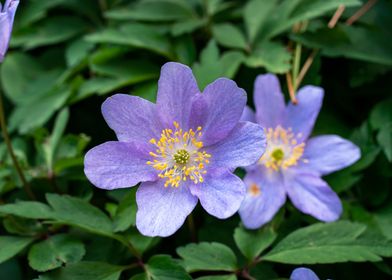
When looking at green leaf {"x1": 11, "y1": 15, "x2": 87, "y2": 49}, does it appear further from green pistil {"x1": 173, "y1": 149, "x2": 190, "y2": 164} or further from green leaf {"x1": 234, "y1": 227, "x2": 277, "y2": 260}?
green leaf {"x1": 234, "y1": 227, "x2": 277, "y2": 260}

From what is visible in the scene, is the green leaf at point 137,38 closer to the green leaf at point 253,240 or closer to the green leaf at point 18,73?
the green leaf at point 18,73

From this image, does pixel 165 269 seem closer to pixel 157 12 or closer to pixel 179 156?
pixel 179 156

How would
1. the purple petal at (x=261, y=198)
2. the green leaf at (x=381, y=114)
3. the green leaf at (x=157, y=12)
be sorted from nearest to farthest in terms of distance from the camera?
the purple petal at (x=261, y=198)
the green leaf at (x=381, y=114)
the green leaf at (x=157, y=12)

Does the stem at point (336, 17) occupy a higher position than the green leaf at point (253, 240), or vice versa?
the stem at point (336, 17)

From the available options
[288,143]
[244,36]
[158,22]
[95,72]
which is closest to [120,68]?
[95,72]

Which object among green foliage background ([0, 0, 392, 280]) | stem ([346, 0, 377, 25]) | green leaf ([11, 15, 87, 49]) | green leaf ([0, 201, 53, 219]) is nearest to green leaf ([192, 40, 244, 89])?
green foliage background ([0, 0, 392, 280])

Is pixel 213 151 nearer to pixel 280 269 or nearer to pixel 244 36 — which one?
pixel 280 269

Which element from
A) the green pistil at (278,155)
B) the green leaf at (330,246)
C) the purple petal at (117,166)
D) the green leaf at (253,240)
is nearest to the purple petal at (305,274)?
the green leaf at (330,246)
